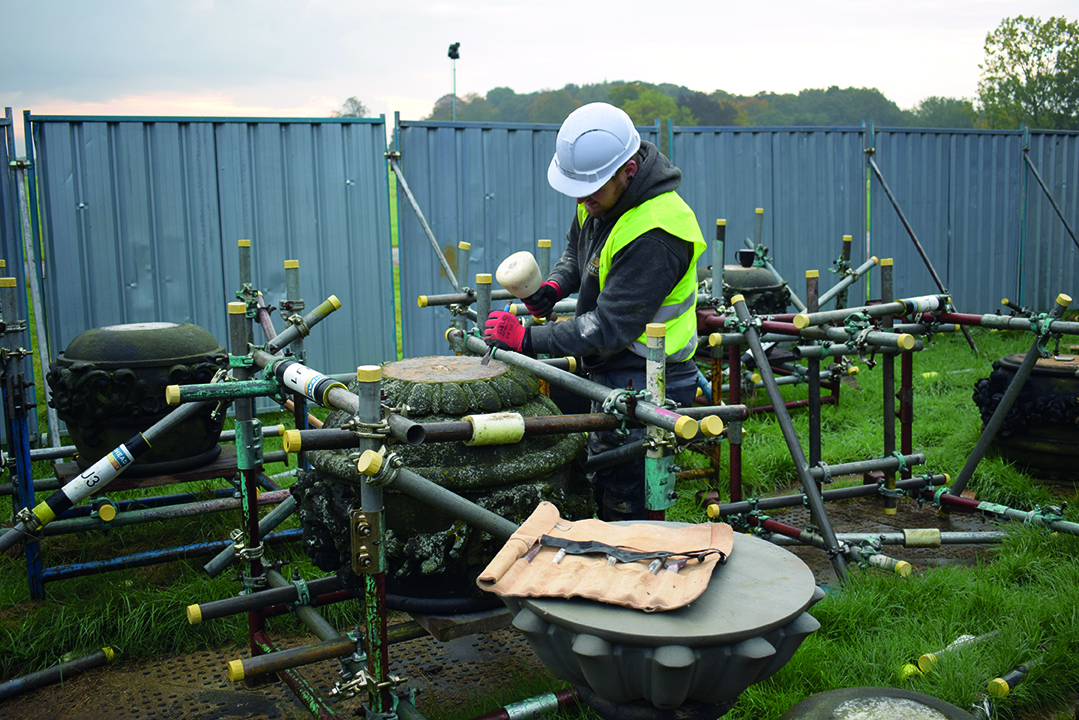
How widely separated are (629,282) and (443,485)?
101 cm

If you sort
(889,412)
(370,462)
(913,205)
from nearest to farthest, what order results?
(370,462), (889,412), (913,205)

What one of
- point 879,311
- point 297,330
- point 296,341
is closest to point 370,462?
point 297,330

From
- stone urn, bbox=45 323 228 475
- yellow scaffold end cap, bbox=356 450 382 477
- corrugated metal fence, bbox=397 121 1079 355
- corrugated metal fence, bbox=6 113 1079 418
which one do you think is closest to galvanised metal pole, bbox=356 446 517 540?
yellow scaffold end cap, bbox=356 450 382 477

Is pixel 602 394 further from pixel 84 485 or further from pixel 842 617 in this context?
pixel 84 485

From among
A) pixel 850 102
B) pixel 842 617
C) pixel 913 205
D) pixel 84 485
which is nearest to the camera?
pixel 84 485

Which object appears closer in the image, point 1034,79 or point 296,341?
point 296,341

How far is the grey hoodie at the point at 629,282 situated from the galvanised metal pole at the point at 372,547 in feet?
3.34

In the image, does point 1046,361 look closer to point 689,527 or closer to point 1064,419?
point 1064,419

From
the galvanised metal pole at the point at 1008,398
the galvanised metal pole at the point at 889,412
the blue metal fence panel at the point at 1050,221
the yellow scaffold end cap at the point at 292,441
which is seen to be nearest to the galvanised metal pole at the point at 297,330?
the yellow scaffold end cap at the point at 292,441

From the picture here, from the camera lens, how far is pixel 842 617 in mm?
3496

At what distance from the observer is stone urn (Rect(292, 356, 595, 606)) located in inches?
106

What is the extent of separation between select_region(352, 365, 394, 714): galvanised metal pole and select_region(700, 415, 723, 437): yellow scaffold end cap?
0.92m

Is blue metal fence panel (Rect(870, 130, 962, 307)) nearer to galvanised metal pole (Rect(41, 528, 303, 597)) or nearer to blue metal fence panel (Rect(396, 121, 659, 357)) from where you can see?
blue metal fence panel (Rect(396, 121, 659, 357))

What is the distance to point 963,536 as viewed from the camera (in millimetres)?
4340
